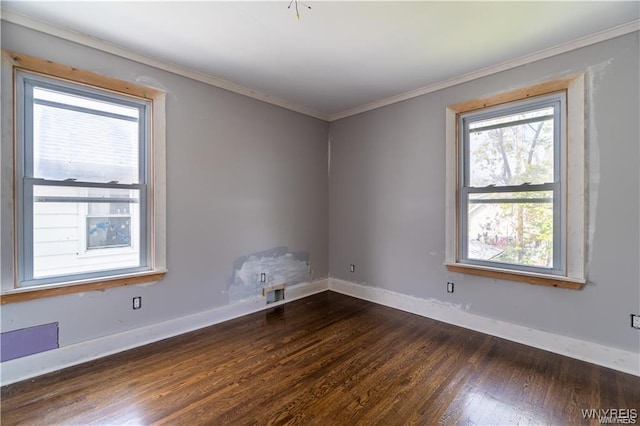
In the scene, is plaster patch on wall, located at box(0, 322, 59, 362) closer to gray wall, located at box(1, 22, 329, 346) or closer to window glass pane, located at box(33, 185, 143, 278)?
gray wall, located at box(1, 22, 329, 346)

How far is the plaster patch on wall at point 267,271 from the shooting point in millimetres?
3430

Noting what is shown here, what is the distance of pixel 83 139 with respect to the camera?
2.50 m

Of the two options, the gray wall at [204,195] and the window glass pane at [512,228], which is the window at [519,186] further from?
the gray wall at [204,195]

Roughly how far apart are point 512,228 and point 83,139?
4.16 metres

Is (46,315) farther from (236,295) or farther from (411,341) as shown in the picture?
(411,341)

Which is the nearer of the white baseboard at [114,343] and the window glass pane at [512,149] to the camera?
the white baseboard at [114,343]

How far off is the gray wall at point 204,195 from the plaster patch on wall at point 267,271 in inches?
3.6

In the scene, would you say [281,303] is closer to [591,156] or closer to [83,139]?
[83,139]

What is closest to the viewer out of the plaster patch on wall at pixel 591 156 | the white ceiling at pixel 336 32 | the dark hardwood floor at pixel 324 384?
the dark hardwood floor at pixel 324 384

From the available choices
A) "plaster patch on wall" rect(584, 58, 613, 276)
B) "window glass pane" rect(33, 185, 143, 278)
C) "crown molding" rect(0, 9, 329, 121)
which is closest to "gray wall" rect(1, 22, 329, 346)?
"crown molding" rect(0, 9, 329, 121)

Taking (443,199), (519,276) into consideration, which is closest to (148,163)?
(443,199)

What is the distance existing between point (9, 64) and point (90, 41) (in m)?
0.60

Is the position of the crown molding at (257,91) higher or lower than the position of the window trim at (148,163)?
higher

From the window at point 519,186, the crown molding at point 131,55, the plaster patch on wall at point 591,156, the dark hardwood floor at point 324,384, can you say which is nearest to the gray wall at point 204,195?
the crown molding at point 131,55
